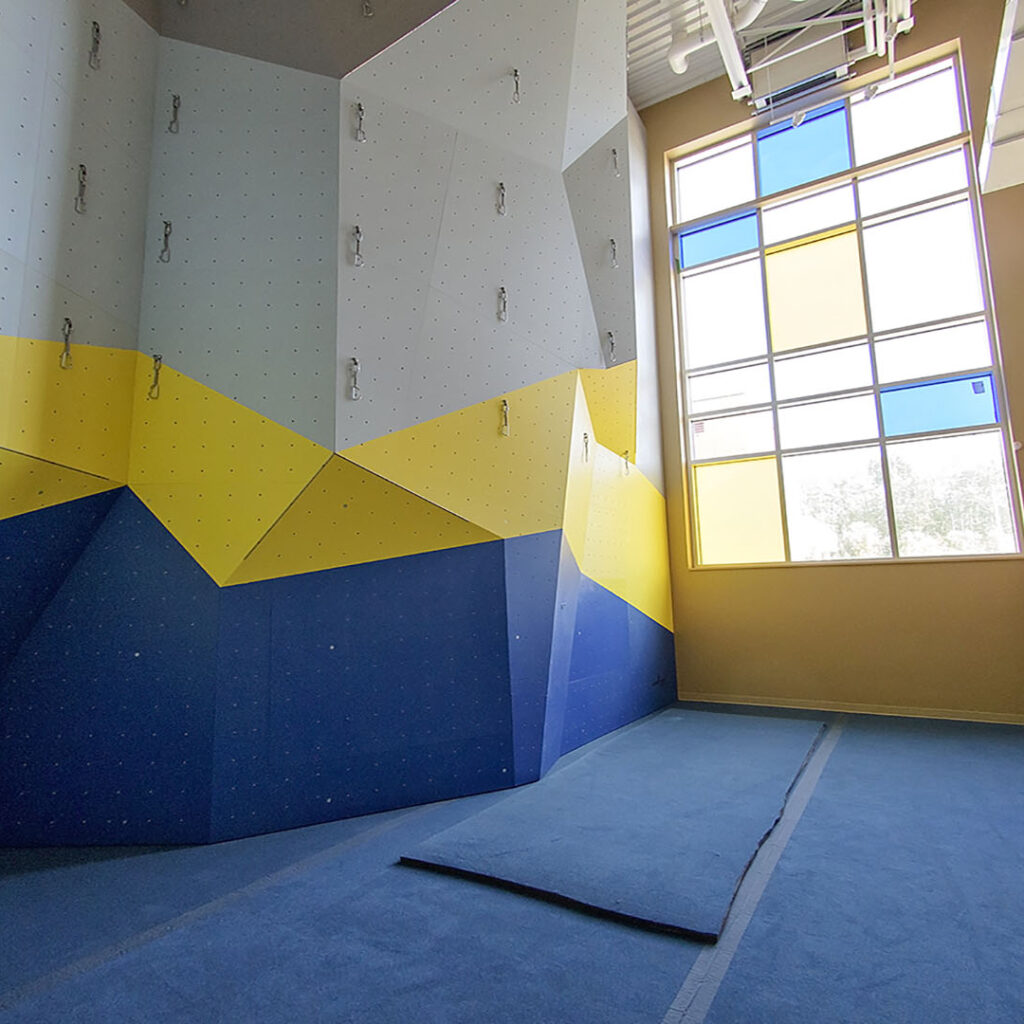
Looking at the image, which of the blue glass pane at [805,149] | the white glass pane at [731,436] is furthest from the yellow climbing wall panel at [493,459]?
the blue glass pane at [805,149]

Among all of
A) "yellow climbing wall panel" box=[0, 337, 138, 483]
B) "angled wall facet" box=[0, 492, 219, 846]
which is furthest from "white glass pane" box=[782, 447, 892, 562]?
"yellow climbing wall panel" box=[0, 337, 138, 483]

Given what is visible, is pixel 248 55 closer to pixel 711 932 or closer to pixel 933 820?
pixel 711 932

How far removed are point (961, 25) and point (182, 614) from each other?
816 cm

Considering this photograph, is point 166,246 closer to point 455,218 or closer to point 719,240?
point 455,218

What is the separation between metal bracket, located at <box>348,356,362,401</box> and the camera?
3.28m

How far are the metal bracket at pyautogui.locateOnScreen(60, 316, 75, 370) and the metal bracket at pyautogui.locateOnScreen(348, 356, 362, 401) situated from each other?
4.04 feet

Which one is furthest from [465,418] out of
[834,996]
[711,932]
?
[834,996]

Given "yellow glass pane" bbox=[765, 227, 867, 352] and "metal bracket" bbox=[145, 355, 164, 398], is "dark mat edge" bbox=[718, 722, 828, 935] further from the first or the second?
"yellow glass pane" bbox=[765, 227, 867, 352]

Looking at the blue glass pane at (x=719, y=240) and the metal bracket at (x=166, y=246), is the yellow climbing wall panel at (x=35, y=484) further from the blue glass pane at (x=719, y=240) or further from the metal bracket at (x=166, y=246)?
the blue glass pane at (x=719, y=240)

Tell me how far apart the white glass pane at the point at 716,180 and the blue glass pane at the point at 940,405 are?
2.75 m

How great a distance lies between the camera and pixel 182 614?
3.04 meters

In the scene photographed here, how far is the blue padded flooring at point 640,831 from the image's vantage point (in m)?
2.28

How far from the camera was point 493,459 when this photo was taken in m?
3.87

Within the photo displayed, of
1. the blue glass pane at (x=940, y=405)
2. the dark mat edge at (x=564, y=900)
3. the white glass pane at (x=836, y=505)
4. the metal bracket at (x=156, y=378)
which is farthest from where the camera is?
the white glass pane at (x=836, y=505)
